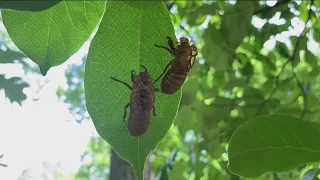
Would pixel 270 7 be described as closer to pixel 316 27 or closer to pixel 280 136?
pixel 316 27

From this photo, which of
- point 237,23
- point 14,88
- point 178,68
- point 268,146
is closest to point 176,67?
point 178,68

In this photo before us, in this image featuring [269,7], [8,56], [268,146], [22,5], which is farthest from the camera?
[269,7]

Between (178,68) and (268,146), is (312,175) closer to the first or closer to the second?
(268,146)

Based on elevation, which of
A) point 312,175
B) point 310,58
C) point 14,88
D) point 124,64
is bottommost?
point 312,175

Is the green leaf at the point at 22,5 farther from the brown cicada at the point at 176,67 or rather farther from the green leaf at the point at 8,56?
the green leaf at the point at 8,56

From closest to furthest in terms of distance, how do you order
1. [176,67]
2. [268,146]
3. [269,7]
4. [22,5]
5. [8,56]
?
[22,5] < [268,146] < [176,67] < [8,56] < [269,7]

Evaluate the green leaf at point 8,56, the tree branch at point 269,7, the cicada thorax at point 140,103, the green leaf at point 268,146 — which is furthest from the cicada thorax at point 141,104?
the tree branch at point 269,7

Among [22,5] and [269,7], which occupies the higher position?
[269,7]

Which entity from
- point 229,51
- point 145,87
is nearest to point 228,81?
point 229,51
